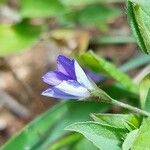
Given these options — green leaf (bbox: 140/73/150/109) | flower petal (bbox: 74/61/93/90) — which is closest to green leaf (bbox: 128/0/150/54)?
flower petal (bbox: 74/61/93/90)

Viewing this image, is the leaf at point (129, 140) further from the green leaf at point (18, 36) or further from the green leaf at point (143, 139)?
the green leaf at point (18, 36)

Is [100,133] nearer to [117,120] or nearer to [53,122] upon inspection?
[117,120]

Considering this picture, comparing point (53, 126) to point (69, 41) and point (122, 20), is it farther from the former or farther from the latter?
point (122, 20)

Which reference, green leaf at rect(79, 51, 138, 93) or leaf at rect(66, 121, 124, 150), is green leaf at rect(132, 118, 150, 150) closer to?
leaf at rect(66, 121, 124, 150)

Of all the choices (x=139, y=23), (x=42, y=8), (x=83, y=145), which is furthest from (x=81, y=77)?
(x=42, y=8)

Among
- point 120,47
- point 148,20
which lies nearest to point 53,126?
point 148,20

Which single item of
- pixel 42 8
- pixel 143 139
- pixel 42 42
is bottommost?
pixel 143 139
